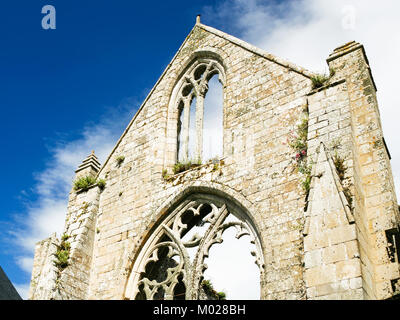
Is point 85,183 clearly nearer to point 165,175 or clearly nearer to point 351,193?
point 165,175

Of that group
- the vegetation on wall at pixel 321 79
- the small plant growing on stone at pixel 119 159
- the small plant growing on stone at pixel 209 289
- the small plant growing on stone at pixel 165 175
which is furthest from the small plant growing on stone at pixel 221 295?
the vegetation on wall at pixel 321 79

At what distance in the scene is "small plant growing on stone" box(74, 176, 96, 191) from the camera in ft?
39.3

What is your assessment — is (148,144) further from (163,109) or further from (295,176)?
(295,176)

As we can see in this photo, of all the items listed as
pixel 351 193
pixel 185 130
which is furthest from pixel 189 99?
pixel 351 193

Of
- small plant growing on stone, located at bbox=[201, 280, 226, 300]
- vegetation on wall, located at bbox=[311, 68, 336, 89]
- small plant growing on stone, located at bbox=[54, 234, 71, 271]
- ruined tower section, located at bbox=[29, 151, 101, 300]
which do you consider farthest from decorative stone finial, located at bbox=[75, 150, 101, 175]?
vegetation on wall, located at bbox=[311, 68, 336, 89]

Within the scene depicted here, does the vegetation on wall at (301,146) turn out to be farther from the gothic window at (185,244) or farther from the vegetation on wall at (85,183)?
the vegetation on wall at (85,183)

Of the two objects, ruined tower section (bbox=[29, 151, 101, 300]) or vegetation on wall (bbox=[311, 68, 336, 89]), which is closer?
vegetation on wall (bbox=[311, 68, 336, 89])

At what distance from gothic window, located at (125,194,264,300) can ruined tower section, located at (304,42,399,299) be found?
1780 millimetres

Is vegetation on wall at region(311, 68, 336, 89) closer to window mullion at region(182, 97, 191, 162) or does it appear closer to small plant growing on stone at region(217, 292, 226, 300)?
window mullion at region(182, 97, 191, 162)

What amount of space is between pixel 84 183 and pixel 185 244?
3.32 meters

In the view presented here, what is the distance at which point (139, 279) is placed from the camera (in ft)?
32.8
